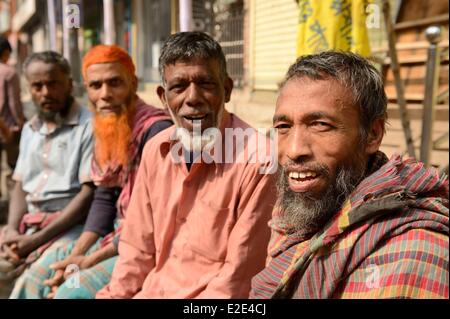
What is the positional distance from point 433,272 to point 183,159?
125 cm

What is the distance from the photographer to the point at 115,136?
271 cm

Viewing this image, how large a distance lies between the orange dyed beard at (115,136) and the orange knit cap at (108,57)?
0.82 ft

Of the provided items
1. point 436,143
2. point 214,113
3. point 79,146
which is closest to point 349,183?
point 214,113

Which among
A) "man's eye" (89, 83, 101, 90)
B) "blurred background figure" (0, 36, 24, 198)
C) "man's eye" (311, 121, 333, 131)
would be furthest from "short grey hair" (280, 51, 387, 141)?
"blurred background figure" (0, 36, 24, 198)

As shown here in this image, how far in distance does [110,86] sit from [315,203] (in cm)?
169

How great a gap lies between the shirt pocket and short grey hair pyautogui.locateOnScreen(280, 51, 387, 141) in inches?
31.8

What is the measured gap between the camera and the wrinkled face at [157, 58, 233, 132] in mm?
2016

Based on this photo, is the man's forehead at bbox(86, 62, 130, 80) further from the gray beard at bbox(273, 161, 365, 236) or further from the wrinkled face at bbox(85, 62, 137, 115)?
the gray beard at bbox(273, 161, 365, 236)

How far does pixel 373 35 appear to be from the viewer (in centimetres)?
542

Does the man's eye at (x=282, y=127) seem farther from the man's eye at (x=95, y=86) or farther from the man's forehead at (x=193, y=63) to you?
the man's eye at (x=95, y=86)

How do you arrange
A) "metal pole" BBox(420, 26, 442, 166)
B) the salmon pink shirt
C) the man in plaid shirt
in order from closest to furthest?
the man in plaid shirt < the salmon pink shirt < "metal pole" BBox(420, 26, 442, 166)

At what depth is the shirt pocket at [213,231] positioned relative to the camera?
1.98m

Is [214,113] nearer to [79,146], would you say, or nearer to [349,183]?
[349,183]

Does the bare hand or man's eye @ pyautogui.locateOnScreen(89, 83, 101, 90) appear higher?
man's eye @ pyautogui.locateOnScreen(89, 83, 101, 90)
